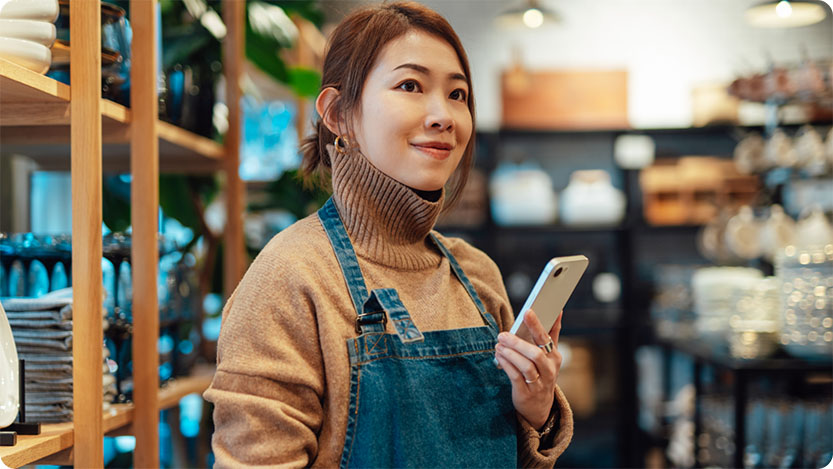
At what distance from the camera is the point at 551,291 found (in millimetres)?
1119

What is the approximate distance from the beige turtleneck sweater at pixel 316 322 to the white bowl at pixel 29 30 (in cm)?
50

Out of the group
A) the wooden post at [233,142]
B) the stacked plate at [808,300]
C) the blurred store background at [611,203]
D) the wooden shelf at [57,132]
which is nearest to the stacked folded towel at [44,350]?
the blurred store background at [611,203]

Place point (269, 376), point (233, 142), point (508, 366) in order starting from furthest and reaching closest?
point (233, 142), point (508, 366), point (269, 376)

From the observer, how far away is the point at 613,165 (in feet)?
17.4

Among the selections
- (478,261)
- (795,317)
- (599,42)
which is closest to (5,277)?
(478,261)

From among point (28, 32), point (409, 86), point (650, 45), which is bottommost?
point (409, 86)

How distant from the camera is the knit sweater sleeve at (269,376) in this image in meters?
0.99

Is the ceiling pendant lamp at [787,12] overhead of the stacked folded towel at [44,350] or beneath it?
overhead

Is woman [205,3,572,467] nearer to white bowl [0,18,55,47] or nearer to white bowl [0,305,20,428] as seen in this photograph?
white bowl [0,305,20,428]

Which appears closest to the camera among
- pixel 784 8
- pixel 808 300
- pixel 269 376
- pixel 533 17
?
pixel 269 376

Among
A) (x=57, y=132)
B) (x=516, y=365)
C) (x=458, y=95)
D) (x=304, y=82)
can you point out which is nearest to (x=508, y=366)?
(x=516, y=365)

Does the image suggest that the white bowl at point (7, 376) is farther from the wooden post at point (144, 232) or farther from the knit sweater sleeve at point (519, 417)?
the knit sweater sleeve at point (519, 417)

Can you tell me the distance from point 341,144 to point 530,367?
0.46 metres

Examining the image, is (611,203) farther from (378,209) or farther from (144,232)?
(378,209)
